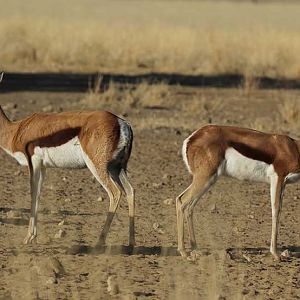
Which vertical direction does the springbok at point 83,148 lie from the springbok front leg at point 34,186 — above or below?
above

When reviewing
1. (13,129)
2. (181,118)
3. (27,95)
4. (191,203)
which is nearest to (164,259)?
(191,203)

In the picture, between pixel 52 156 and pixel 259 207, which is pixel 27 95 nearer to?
pixel 259 207

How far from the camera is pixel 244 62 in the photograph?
102 feet

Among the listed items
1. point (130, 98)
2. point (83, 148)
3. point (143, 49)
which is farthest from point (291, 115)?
point (143, 49)

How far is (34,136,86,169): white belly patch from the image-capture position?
9617 mm

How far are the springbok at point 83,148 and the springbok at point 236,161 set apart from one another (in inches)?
22.0

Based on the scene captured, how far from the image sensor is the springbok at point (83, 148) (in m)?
9.58

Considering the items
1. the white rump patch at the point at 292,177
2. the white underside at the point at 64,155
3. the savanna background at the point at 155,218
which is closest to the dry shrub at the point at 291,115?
the savanna background at the point at 155,218

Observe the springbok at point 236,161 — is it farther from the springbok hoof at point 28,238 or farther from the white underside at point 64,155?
the springbok hoof at point 28,238

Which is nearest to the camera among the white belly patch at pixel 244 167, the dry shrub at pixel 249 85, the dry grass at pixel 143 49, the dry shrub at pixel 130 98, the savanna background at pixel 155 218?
the savanna background at pixel 155 218

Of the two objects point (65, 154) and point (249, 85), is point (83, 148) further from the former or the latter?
point (249, 85)

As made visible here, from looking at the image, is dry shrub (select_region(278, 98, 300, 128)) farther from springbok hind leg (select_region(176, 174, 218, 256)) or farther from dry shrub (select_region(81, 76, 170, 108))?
springbok hind leg (select_region(176, 174, 218, 256))

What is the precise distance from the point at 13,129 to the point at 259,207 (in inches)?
128

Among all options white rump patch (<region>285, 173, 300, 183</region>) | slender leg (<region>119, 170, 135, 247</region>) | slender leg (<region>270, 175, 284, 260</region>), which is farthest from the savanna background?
white rump patch (<region>285, 173, 300, 183</region>)
